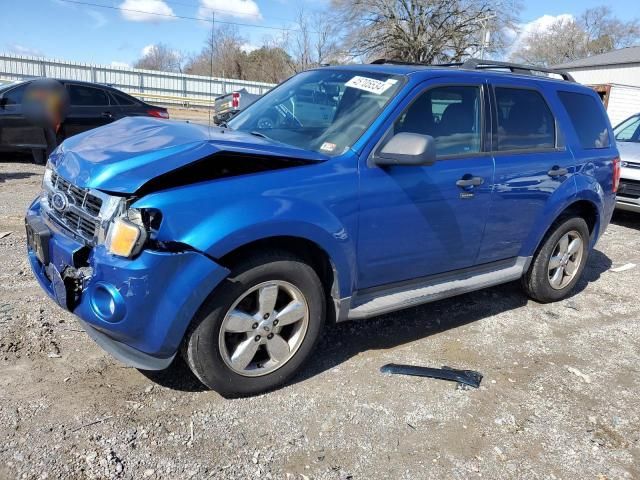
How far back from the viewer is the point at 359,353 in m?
3.77

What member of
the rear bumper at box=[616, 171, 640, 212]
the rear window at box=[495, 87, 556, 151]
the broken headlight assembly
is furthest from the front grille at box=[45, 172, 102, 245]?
the rear bumper at box=[616, 171, 640, 212]

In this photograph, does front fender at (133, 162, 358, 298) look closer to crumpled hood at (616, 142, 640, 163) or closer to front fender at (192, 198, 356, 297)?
front fender at (192, 198, 356, 297)

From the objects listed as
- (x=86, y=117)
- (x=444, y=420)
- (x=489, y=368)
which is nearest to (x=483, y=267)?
(x=489, y=368)

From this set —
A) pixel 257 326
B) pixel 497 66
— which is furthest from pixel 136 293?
pixel 497 66

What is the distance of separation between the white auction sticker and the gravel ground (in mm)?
1735

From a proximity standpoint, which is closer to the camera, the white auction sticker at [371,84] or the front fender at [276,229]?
the front fender at [276,229]

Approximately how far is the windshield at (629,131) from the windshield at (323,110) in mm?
7186

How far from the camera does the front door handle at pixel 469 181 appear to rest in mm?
3676

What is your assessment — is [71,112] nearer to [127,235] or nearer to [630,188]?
[127,235]

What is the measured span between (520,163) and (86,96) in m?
8.56

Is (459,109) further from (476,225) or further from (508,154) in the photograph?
(476,225)

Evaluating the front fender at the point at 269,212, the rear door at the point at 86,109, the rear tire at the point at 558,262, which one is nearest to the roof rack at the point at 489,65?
the rear tire at the point at 558,262

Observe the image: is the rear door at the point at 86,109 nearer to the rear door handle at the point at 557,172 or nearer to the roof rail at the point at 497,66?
the roof rail at the point at 497,66

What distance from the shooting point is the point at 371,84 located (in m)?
3.63
